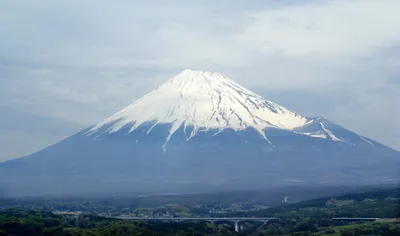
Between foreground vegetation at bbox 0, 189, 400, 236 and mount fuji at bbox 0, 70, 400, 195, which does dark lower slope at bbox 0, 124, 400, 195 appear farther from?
foreground vegetation at bbox 0, 189, 400, 236

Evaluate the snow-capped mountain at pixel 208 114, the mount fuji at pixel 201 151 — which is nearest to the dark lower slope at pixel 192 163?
the mount fuji at pixel 201 151

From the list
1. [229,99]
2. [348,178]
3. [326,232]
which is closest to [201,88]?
[229,99]

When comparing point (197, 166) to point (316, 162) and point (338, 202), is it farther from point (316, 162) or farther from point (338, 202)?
point (338, 202)

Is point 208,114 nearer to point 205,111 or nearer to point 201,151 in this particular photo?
point 205,111

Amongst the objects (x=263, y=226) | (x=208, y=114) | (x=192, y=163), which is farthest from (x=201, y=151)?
(x=263, y=226)

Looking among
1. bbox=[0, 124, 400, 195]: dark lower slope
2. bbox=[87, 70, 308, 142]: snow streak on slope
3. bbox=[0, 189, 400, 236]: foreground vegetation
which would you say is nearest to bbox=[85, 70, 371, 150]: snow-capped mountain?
bbox=[87, 70, 308, 142]: snow streak on slope

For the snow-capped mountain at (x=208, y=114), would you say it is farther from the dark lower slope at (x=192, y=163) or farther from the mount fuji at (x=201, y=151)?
the dark lower slope at (x=192, y=163)
